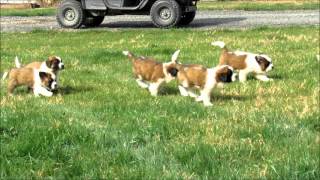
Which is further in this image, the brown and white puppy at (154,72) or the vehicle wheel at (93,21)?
the vehicle wheel at (93,21)

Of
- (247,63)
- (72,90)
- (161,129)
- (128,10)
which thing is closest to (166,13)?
(128,10)

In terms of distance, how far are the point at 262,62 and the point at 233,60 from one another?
1.51 ft

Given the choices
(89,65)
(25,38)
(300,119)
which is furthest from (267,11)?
(300,119)

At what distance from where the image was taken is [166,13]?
2288cm

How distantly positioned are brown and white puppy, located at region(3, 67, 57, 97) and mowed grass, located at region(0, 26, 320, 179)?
0.53 feet

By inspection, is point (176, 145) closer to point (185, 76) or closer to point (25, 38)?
point (185, 76)

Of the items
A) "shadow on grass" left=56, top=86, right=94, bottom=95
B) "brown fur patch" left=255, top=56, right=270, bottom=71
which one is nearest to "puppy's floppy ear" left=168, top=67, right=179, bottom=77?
"shadow on grass" left=56, top=86, right=94, bottom=95

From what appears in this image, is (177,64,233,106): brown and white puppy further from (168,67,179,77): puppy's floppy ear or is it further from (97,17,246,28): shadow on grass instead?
(97,17,246,28): shadow on grass

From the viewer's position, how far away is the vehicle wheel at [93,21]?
24.8 meters

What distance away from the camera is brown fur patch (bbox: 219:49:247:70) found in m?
10.3

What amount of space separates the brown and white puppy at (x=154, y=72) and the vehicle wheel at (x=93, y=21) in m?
15.3

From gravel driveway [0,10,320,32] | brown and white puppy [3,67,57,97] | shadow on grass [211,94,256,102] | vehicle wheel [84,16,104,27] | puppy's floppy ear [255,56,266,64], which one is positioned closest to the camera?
shadow on grass [211,94,256,102]

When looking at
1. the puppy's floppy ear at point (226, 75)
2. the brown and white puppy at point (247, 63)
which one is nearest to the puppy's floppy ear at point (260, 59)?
the brown and white puppy at point (247, 63)

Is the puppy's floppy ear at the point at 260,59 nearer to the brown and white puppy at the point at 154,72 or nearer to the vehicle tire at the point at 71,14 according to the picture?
the brown and white puppy at the point at 154,72
